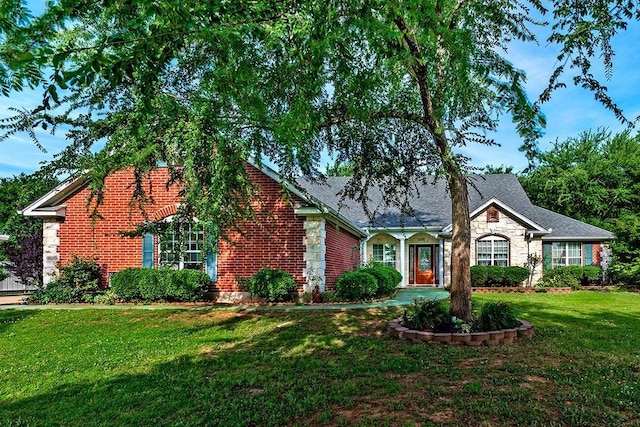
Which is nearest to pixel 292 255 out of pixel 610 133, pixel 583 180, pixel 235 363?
pixel 235 363

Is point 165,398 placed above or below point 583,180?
below

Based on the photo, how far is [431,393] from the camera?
515 cm

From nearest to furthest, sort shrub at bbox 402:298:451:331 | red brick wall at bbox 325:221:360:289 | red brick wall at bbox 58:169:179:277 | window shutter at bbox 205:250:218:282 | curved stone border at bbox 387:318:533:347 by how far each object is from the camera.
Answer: curved stone border at bbox 387:318:533:347, shrub at bbox 402:298:451:331, window shutter at bbox 205:250:218:282, red brick wall at bbox 58:169:179:277, red brick wall at bbox 325:221:360:289

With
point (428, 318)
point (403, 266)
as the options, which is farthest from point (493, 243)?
point (428, 318)

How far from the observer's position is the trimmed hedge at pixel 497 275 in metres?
19.6

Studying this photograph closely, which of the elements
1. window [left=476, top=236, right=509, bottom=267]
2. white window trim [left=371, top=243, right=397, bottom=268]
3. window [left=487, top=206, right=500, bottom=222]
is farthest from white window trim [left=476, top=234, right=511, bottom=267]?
white window trim [left=371, top=243, right=397, bottom=268]

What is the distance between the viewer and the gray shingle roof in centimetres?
2142

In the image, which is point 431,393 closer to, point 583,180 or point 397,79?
point 397,79

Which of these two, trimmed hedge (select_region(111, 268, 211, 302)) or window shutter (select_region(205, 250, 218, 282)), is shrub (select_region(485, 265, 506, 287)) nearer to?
window shutter (select_region(205, 250, 218, 282))

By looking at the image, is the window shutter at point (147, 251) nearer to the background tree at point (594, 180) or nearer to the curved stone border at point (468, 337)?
the curved stone border at point (468, 337)

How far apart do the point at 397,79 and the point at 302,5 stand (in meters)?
4.58

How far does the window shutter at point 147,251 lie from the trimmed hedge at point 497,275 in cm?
1298

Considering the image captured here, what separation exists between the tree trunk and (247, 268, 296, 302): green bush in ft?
18.1

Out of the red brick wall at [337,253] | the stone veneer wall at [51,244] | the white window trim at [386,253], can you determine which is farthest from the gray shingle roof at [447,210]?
the stone veneer wall at [51,244]
